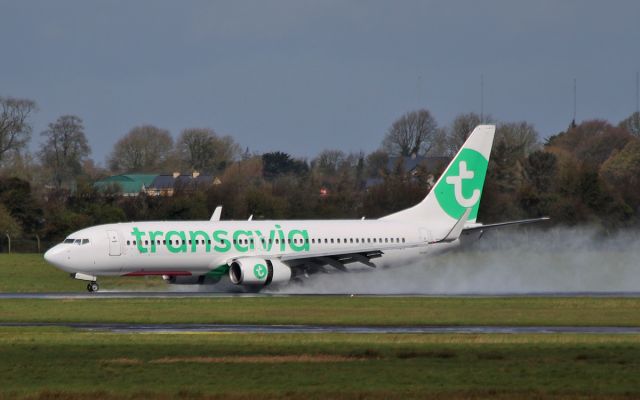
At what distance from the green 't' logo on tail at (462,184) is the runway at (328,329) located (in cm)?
2469

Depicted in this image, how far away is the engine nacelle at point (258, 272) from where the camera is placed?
56344 millimetres

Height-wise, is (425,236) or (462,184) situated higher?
(462,184)

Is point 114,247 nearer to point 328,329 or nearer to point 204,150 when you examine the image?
point 328,329

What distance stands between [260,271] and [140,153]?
109 metres

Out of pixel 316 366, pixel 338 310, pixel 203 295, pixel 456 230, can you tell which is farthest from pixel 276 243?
pixel 316 366

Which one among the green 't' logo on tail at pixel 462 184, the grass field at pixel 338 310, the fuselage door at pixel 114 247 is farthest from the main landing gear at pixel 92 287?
the green 't' logo on tail at pixel 462 184

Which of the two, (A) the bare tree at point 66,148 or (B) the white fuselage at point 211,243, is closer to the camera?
(B) the white fuselage at point 211,243

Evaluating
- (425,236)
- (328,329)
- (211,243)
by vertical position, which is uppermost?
(211,243)

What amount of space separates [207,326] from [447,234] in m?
22.7

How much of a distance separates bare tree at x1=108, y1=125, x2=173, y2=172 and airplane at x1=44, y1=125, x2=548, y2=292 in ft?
332

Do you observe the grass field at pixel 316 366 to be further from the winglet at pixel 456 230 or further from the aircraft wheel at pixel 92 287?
the winglet at pixel 456 230

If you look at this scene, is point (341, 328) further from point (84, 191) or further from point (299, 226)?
point (84, 191)

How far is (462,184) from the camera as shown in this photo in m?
64.2

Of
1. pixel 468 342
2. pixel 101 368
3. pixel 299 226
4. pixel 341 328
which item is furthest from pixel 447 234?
pixel 101 368
